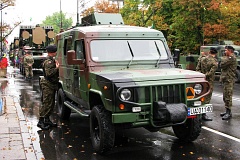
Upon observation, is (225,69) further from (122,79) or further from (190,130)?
(122,79)

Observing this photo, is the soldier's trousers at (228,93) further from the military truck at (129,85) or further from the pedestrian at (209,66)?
the military truck at (129,85)

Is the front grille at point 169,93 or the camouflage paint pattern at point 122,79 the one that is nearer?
the camouflage paint pattern at point 122,79

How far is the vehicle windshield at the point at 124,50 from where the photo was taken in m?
Result: 6.29

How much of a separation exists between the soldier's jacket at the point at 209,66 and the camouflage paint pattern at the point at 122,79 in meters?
2.19

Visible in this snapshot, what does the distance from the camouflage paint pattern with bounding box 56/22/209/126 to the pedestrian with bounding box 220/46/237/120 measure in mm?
2545

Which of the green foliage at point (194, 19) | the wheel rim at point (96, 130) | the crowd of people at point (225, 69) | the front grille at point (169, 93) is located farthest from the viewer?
the green foliage at point (194, 19)

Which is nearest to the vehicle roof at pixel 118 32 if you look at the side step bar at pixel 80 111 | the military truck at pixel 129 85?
Answer: the military truck at pixel 129 85

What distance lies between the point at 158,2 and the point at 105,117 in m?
26.0

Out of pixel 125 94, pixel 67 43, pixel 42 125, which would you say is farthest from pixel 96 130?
pixel 67 43

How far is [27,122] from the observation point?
27.1 feet

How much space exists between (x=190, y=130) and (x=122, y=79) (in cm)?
181

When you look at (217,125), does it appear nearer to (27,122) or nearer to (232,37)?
(27,122)

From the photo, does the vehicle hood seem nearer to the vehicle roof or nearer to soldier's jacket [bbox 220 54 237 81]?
the vehicle roof

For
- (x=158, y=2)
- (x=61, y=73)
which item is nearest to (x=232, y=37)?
(x=158, y=2)
